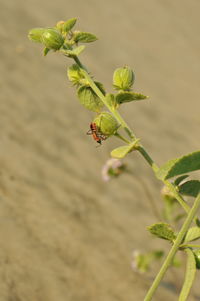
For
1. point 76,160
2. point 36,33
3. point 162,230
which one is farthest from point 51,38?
point 76,160

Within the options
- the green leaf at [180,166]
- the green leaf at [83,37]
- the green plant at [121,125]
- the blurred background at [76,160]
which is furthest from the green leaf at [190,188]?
the blurred background at [76,160]

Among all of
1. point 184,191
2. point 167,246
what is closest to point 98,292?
point 167,246

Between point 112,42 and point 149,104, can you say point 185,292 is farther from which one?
point 112,42

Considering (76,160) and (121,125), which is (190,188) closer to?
(121,125)

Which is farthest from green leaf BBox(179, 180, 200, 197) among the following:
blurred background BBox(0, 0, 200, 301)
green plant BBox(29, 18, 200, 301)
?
blurred background BBox(0, 0, 200, 301)

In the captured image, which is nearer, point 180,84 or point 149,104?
point 149,104
